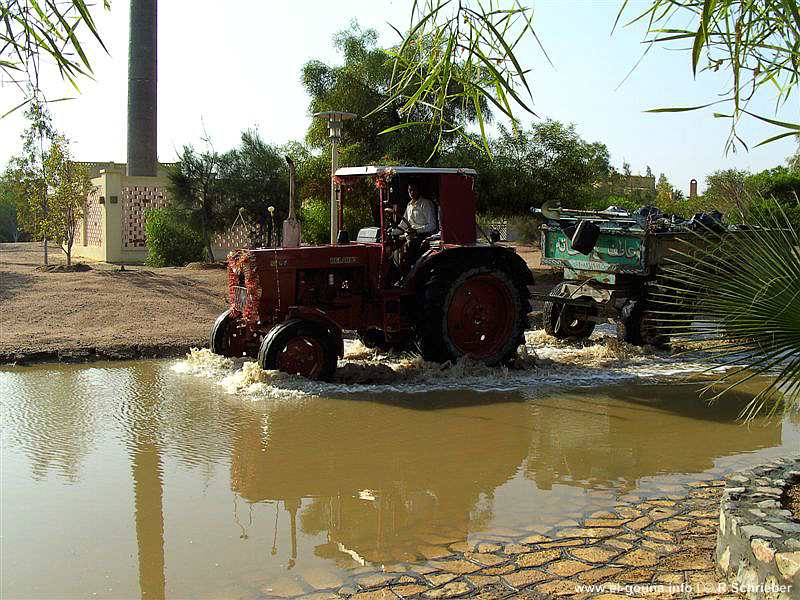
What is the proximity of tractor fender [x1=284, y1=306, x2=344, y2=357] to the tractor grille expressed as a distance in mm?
685

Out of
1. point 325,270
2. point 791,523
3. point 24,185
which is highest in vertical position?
point 24,185

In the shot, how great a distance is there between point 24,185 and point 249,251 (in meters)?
13.0

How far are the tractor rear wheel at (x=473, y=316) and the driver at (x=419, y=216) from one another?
0.53 metres

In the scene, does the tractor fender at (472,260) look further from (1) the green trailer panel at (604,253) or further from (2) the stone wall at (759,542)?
(2) the stone wall at (759,542)

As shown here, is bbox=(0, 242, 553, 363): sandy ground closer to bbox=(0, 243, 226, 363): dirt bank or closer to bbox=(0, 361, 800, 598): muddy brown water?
bbox=(0, 243, 226, 363): dirt bank

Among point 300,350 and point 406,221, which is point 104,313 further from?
point 406,221

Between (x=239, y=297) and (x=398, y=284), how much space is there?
1.82 m

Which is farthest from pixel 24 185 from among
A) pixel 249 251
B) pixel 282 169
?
pixel 249 251

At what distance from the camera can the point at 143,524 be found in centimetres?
508

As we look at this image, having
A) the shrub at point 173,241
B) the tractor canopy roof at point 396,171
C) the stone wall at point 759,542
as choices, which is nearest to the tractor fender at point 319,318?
the tractor canopy roof at point 396,171

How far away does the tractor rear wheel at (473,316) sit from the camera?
969 cm

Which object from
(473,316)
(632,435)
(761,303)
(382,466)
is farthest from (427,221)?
(761,303)

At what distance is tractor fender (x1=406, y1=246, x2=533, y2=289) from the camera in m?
9.75

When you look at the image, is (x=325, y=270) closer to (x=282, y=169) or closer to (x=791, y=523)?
(x=791, y=523)
